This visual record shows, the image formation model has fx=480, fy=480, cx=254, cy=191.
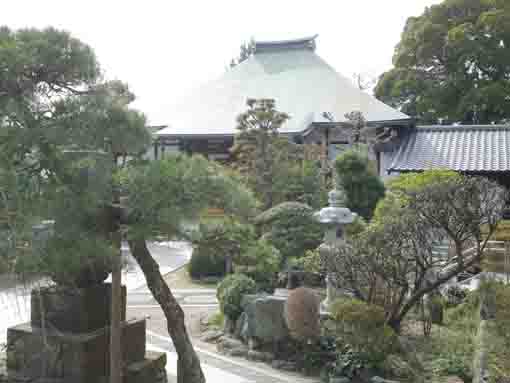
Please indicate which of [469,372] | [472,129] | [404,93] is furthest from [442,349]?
Result: [404,93]

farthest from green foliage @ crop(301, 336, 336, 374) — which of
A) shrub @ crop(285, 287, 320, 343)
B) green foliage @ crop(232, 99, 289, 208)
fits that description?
green foliage @ crop(232, 99, 289, 208)

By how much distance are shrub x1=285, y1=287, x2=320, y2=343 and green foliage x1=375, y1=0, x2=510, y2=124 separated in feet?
45.7

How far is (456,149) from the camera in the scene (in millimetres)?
14383

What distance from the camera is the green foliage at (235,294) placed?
7070 mm

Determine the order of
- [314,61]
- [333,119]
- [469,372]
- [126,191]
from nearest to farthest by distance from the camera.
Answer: [126,191] → [469,372] → [333,119] → [314,61]

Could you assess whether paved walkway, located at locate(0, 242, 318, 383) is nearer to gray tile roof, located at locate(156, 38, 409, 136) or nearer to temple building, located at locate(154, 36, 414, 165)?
temple building, located at locate(154, 36, 414, 165)

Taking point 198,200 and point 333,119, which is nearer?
point 198,200

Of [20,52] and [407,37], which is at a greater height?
[407,37]

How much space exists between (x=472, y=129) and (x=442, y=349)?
11.0 meters

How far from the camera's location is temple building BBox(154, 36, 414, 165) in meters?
16.3

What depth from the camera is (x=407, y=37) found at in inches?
765

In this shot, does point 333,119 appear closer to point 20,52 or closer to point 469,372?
point 469,372

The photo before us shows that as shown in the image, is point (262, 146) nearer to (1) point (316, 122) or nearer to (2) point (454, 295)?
(1) point (316, 122)

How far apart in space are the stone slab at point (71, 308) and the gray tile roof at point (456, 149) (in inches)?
412
